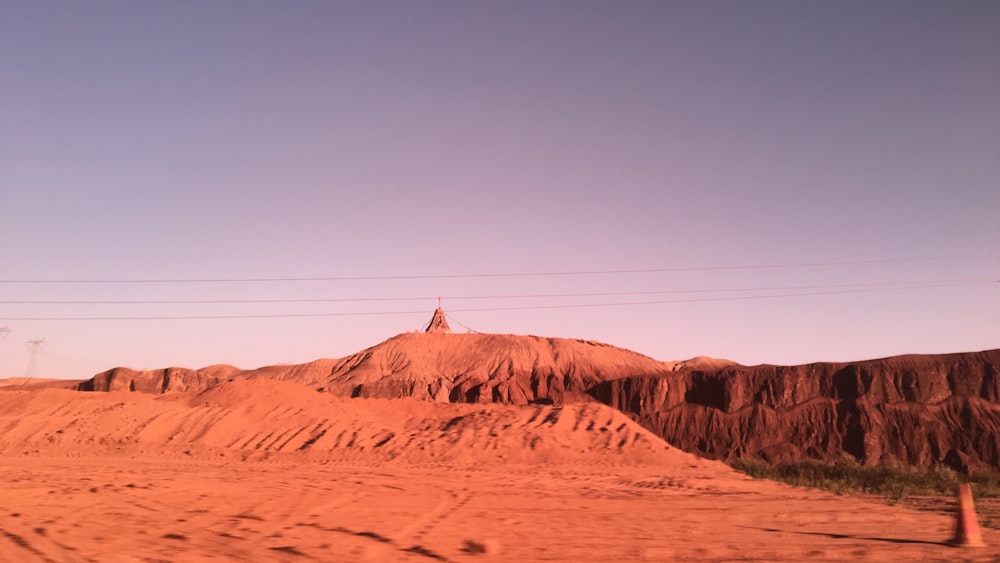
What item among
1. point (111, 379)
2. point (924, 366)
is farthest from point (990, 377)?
point (111, 379)

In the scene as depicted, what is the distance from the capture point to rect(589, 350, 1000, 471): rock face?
134ft

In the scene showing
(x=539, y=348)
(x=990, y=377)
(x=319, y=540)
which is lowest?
(x=319, y=540)

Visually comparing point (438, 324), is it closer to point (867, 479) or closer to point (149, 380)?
point (149, 380)

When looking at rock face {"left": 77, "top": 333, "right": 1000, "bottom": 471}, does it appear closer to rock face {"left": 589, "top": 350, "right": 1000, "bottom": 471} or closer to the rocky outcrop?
rock face {"left": 589, "top": 350, "right": 1000, "bottom": 471}

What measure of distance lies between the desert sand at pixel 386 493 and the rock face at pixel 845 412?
2176 centimetres

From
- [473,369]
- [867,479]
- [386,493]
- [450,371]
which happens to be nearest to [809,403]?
[867,479]

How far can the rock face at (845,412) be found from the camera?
40906mm

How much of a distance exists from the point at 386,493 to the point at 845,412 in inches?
1634

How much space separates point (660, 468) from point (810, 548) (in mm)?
13510

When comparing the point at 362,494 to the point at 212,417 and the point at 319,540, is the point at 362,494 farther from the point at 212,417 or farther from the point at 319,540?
the point at 212,417

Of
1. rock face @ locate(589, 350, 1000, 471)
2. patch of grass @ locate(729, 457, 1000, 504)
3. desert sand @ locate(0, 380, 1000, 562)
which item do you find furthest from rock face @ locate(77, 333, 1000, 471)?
desert sand @ locate(0, 380, 1000, 562)

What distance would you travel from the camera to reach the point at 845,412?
45.3 meters

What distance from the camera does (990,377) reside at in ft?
144

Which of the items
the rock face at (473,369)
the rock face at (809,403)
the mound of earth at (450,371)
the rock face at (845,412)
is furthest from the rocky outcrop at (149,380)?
the rock face at (845,412)
